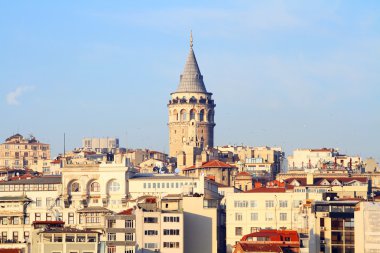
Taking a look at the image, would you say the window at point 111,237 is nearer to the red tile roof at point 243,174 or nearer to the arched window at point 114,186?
the arched window at point 114,186

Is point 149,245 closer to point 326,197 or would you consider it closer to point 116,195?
point 326,197

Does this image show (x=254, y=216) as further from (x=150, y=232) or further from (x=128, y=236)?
(x=128, y=236)

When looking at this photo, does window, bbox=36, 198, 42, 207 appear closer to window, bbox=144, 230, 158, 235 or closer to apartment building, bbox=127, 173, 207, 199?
apartment building, bbox=127, 173, 207, 199

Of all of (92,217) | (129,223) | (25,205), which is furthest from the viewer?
(25,205)

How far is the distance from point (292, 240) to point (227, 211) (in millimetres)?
17754

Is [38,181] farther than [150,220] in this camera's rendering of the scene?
Yes

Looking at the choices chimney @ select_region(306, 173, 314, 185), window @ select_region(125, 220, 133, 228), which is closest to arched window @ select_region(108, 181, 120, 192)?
chimney @ select_region(306, 173, 314, 185)

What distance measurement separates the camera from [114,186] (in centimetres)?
14200

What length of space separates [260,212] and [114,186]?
16.0 m

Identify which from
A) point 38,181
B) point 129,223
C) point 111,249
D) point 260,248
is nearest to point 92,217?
point 38,181

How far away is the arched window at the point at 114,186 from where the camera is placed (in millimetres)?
141875

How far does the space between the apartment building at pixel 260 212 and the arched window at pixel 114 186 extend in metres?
13.3

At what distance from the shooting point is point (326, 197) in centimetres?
12631

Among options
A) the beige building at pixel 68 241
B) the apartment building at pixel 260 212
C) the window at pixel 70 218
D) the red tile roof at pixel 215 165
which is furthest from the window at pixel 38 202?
the red tile roof at pixel 215 165
